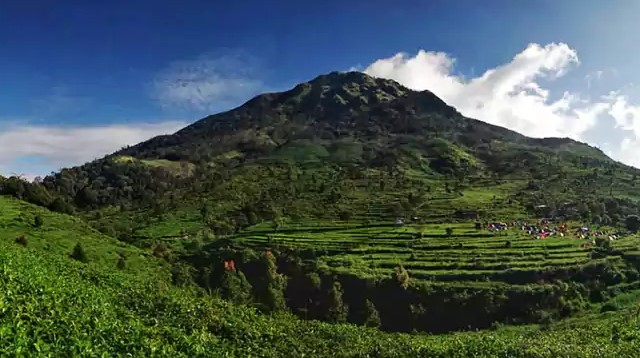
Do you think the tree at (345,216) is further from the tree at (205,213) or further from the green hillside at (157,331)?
the green hillside at (157,331)

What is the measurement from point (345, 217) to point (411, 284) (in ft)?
181

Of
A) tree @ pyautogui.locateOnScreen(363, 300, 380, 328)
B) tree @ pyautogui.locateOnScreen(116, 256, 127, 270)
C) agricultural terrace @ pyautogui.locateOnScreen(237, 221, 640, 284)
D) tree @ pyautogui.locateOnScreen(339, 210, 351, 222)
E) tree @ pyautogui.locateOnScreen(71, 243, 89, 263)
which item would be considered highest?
tree @ pyautogui.locateOnScreen(339, 210, 351, 222)

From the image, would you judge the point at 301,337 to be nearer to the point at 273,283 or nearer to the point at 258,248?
the point at 273,283

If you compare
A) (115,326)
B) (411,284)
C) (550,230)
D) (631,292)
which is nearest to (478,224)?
(550,230)

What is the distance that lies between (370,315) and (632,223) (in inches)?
3356

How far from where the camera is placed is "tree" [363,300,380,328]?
283 feet

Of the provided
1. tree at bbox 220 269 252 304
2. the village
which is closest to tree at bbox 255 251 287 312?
tree at bbox 220 269 252 304

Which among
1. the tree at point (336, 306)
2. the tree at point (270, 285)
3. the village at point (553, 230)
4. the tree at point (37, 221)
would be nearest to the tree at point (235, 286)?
the tree at point (270, 285)

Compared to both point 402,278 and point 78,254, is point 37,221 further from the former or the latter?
point 402,278

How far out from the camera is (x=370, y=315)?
292 ft

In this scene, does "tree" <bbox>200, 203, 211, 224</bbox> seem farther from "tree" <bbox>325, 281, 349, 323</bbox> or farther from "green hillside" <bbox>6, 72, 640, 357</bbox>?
"tree" <bbox>325, 281, 349, 323</bbox>

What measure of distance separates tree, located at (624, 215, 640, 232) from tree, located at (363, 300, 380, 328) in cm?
7989

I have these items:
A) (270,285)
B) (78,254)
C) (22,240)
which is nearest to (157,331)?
(78,254)

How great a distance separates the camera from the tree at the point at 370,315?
8625cm
